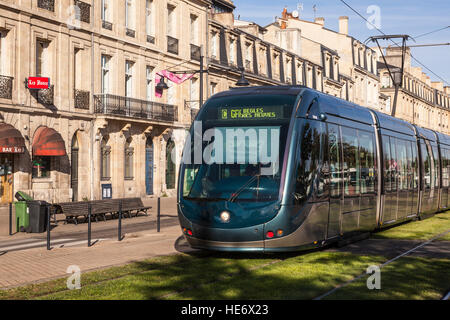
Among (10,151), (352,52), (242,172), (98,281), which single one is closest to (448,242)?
(242,172)

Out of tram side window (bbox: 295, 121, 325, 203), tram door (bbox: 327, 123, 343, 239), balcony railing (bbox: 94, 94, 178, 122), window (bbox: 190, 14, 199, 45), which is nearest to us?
tram side window (bbox: 295, 121, 325, 203)

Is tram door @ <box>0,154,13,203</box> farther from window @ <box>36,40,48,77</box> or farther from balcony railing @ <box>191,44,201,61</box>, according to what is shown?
balcony railing @ <box>191,44,201,61</box>

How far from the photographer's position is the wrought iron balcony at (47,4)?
27.4 meters

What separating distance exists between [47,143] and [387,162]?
619 inches

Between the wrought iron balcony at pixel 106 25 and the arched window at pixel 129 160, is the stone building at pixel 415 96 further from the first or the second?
the wrought iron balcony at pixel 106 25

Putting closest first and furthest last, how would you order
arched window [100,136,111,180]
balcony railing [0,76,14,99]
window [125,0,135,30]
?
balcony railing [0,76,14,99], arched window [100,136,111,180], window [125,0,135,30]

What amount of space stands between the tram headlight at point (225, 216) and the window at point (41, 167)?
59.9 ft

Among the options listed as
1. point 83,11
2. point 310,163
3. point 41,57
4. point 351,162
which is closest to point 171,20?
point 83,11

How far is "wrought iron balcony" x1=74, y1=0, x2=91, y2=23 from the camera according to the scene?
1167 inches

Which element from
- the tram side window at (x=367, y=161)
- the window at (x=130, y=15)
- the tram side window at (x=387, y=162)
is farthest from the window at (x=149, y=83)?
the tram side window at (x=367, y=161)

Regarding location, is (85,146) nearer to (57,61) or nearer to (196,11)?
(57,61)

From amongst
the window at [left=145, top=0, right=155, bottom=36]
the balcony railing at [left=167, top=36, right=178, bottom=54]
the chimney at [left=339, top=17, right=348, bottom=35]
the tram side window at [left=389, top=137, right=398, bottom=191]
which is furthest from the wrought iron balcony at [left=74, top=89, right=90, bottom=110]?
the chimney at [left=339, top=17, right=348, bottom=35]

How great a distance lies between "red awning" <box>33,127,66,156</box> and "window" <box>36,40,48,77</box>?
2.58 metres

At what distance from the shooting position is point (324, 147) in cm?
1205
